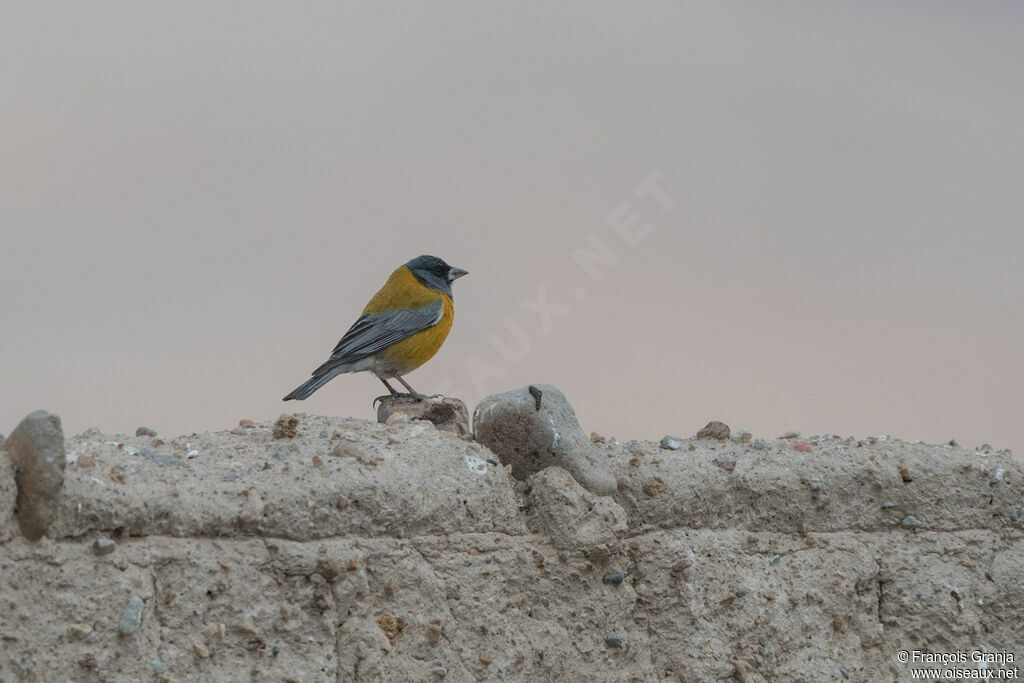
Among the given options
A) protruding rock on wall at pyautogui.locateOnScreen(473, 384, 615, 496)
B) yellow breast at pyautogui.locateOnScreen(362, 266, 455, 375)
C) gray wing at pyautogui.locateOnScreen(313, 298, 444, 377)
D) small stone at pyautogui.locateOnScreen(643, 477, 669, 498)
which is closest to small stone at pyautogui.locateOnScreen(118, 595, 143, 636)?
protruding rock on wall at pyautogui.locateOnScreen(473, 384, 615, 496)

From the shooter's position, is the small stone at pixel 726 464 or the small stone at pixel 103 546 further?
the small stone at pixel 726 464

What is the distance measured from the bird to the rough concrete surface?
94.7 inches

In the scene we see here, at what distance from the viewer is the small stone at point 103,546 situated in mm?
5109

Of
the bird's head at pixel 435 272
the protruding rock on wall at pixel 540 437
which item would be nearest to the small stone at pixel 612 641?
the protruding rock on wall at pixel 540 437

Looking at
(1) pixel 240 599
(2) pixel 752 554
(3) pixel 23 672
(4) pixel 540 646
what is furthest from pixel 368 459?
(2) pixel 752 554

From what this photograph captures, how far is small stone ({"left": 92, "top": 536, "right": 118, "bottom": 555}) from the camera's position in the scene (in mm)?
5109

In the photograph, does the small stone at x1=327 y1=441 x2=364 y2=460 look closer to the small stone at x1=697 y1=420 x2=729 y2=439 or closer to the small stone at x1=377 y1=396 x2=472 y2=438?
the small stone at x1=377 y1=396 x2=472 y2=438

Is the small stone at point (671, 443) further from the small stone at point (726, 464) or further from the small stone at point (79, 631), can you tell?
the small stone at point (79, 631)

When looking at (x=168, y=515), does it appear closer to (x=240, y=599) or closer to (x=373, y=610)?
(x=240, y=599)

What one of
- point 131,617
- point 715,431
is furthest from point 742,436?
point 131,617

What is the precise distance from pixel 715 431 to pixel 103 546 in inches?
153

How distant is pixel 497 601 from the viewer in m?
5.93

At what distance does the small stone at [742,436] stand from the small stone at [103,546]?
12.8 ft

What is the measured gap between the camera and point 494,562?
5.94 meters
